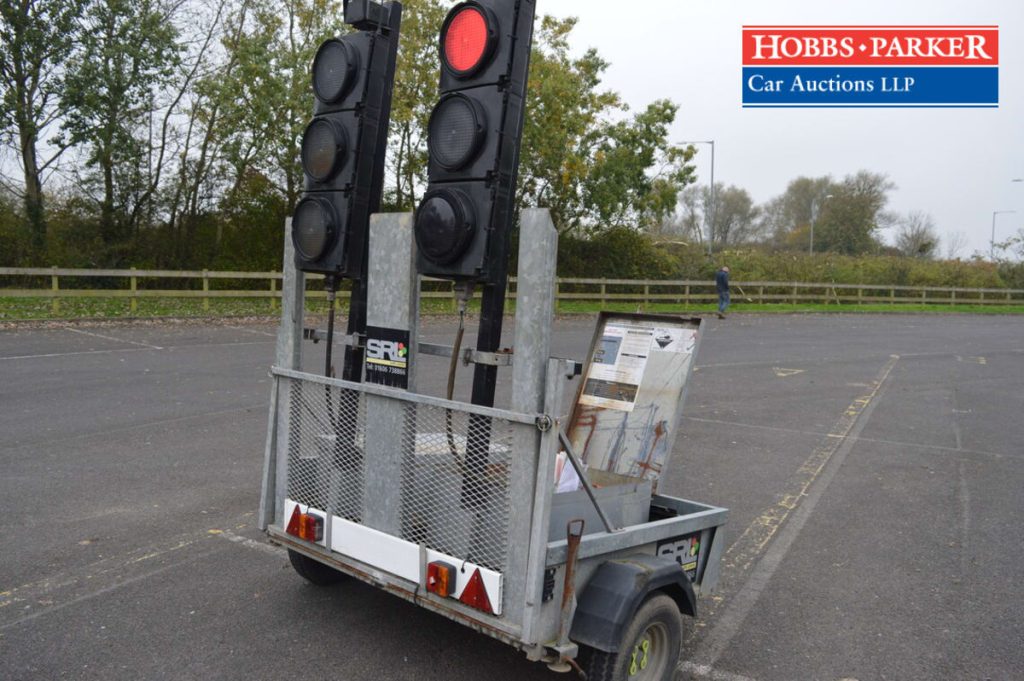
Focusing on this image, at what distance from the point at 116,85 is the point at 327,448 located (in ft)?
73.6

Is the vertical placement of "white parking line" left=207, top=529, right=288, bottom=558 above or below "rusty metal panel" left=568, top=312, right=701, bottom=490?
below

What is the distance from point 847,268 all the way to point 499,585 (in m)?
41.4

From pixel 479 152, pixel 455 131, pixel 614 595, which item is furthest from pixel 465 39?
pixel 614 595

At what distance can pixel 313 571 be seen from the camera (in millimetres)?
4414

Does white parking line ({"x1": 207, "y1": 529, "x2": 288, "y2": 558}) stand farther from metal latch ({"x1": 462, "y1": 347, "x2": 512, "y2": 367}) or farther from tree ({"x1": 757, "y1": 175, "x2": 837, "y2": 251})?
tree ({"x1": 757, "y1": 175, "x2": 837, "y2": 251})

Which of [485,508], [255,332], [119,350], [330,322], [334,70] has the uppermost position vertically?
[334,70]

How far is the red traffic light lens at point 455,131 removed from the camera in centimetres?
355

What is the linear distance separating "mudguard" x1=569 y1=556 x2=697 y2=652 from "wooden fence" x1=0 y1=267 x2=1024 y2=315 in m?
15.8

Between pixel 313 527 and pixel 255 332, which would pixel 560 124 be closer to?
pixel 255 332

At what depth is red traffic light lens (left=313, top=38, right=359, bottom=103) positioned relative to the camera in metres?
4.10

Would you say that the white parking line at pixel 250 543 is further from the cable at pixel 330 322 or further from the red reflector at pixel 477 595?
the red reflector at pixel 477 595

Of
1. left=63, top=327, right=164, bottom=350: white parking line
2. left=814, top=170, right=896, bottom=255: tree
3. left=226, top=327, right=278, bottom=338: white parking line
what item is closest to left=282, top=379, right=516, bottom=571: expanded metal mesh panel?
left=63, top=327, right=164, bottom=350: white parking line

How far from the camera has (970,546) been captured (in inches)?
223

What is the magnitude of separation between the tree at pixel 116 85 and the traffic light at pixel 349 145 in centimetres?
2123
